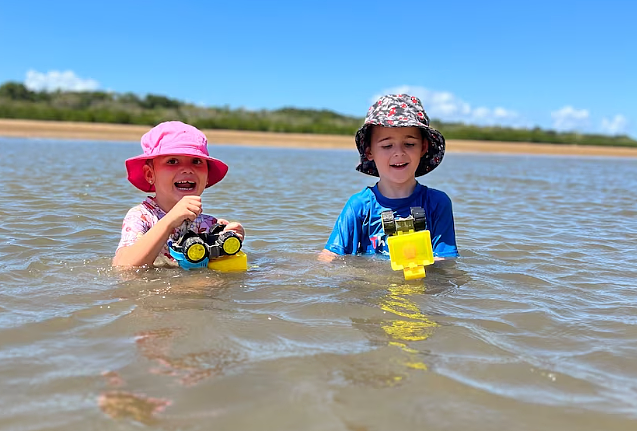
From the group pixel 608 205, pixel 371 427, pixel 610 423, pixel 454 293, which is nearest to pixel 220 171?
pixel 454 293

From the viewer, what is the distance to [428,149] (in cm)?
441

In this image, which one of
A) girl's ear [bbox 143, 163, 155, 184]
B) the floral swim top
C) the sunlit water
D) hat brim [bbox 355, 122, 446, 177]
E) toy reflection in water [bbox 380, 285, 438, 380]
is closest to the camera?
the sunlit water

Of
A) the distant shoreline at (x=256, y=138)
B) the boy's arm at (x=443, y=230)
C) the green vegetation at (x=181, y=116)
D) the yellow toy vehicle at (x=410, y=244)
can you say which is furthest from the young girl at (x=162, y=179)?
the green vegetation at (x=181, y=116)

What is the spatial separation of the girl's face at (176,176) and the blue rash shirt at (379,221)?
3.69 feet

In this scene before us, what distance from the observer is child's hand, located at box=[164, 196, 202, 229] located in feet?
11.0

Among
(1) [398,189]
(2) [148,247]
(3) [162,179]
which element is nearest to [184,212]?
(2) [148,247]

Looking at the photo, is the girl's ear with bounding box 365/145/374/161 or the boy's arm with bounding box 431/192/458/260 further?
the girl's ear with bounding box 365/145/374/161

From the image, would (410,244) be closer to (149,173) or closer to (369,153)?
(369,153)

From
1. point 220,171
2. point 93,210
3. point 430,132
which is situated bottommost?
point 93,210

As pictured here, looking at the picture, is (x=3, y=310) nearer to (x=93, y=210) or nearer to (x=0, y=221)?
(x=0, y=221)

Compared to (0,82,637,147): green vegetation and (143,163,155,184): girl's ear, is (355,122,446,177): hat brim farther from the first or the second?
(0,82,637,147): green vegetation

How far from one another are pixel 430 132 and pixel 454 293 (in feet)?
4.27

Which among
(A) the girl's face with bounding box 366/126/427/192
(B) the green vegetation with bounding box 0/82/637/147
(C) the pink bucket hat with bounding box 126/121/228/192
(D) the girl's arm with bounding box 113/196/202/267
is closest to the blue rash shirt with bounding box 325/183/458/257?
(A) the girl's face with bounding box 366/126/427/192

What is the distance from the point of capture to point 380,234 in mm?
4352
